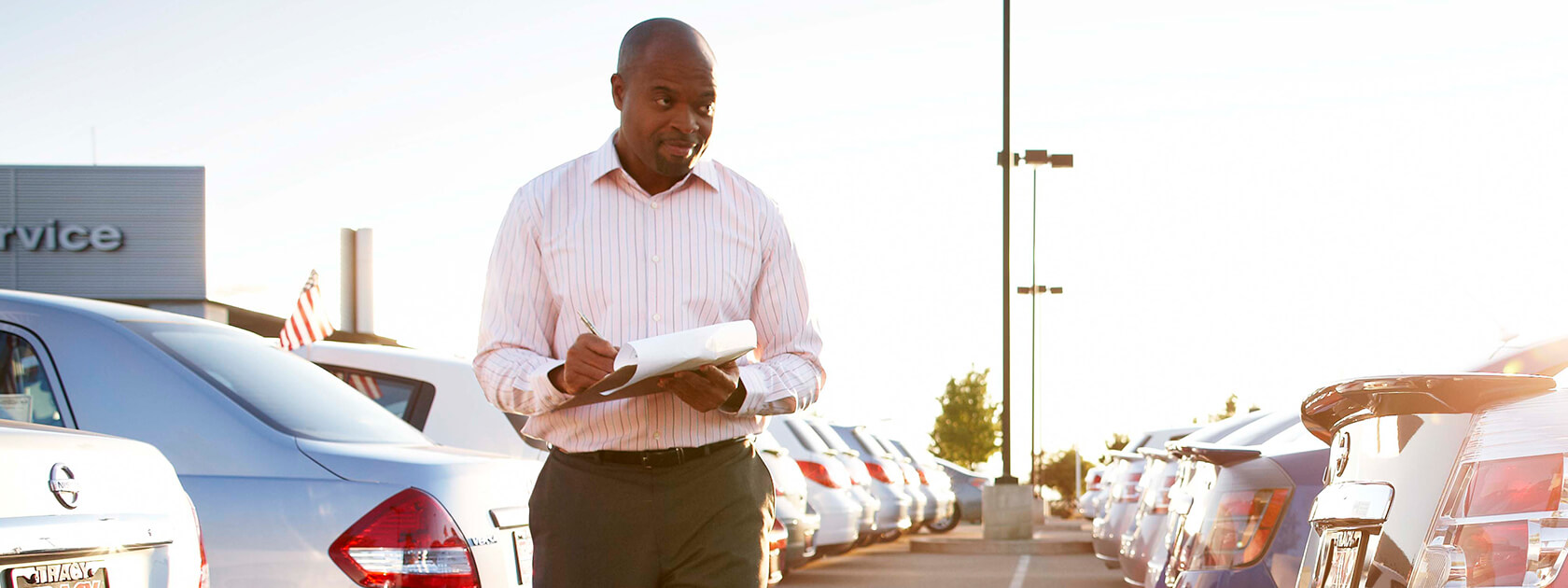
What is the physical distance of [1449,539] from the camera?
9.75 ft

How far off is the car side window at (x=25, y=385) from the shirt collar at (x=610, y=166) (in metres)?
2.00

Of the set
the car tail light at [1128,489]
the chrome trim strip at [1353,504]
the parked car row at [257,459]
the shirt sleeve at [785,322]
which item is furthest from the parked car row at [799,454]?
the car tail light at [1128,489]

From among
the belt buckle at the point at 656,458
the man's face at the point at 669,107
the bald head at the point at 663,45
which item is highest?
the bald head at the point at 663,45

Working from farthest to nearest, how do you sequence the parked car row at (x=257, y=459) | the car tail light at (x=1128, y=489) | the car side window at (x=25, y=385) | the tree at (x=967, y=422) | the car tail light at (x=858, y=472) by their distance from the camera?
the tree at (x=967, y=422) < the car tail light at (x=858, y=472) < the car tail light at (x=1128, y=489) < the car side window at (x=25, y=385) < the parked car row at (x=257, y=459)

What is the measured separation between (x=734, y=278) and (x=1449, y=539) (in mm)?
1371

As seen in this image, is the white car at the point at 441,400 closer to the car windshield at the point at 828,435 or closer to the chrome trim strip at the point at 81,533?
the chrome trim strip at the point at 81,533

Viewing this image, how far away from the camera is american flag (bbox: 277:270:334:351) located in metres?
11.7

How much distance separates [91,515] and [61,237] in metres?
28.4

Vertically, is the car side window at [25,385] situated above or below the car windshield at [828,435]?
above

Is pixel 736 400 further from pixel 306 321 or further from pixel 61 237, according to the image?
pixel 61 237

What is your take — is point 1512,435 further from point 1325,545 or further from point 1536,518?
point 1325,545

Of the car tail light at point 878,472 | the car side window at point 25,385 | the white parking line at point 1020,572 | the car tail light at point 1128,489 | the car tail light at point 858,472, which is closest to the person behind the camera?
the car side window at point 25,385

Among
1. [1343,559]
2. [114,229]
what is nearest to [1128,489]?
[1343,559]

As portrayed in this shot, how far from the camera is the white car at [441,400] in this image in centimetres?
742
